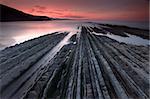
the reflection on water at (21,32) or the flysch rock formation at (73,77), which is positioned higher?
the reflection on water at (21,32)

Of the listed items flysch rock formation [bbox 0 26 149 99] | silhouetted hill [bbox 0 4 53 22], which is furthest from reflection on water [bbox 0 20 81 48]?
silhouetted hill [bbox 0 4 53 22]

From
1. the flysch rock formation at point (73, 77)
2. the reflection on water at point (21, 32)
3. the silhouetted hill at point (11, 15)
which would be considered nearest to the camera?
the flysch rock formation at point (73, 77)

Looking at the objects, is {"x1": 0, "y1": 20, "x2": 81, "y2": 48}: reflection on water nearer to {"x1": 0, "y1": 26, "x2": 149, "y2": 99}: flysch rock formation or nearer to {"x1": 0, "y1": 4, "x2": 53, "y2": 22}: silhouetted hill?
{"x1": 0, "y1": 26, "x2": 149, "y2": 99}: flysch rock formation

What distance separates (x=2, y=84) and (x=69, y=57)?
14.6 ft

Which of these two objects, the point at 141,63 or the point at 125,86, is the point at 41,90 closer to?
the point at 125,86

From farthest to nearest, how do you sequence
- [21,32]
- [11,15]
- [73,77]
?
[11,15]
[21,32]
[73,77]

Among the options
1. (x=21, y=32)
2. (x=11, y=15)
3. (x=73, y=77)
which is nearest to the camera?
(x=73, y=77)

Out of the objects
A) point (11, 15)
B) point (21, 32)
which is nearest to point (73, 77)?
point (21, 32)

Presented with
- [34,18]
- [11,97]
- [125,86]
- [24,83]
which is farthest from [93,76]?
[34,18]

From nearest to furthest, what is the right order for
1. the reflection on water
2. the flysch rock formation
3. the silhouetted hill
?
the flysch rock formation
the reflection on water
the silhouetted hill

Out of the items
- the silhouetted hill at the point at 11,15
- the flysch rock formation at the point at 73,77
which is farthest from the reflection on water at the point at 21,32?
the silhouetted hill at the point at 11,15

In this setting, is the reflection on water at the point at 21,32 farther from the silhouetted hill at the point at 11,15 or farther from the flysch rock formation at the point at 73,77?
the silhouetted hill at the point at 11,15

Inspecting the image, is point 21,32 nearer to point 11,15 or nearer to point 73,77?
point 73,77

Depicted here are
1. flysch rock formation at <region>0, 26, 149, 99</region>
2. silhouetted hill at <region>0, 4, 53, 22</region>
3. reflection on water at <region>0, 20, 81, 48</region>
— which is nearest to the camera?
flysch rock formation at <region>0, 26, 149, 99</region>
